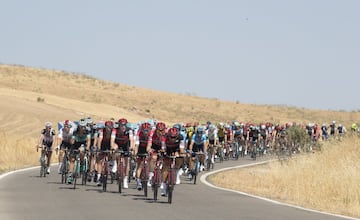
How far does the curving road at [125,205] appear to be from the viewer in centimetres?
1590

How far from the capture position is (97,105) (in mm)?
85812

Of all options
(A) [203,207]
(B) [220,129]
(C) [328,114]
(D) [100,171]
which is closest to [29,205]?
(A) [203,207]

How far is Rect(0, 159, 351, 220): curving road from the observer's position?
15898 mm

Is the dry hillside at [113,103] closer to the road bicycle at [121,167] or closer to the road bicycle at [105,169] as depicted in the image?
the road bicycle at [105,169]

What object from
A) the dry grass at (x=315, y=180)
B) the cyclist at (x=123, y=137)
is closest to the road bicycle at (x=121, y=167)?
the cyclist at (x=123, y=137)

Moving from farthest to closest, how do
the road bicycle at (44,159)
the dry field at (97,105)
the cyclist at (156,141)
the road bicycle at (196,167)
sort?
the dry field at (97,105) < the road bicycle at (44,159) < the road bicycle at (196,167) < the cyclist at (156,141)

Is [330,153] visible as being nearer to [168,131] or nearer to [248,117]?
[168,131]

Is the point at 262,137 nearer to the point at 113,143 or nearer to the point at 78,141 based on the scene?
the point at 78,141

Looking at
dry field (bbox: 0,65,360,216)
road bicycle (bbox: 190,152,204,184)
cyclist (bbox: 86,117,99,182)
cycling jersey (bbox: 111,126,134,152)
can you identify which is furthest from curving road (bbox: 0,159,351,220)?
dry field (bbox: 0,65,360,216)

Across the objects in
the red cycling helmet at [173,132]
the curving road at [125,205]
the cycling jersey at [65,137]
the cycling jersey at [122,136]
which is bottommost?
the curving road at [125,205]

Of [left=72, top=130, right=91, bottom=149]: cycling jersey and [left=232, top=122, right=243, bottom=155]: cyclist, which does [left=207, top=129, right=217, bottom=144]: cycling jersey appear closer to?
[left=232, top=122, right=243, bottom=155]: cyclist

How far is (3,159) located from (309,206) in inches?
803

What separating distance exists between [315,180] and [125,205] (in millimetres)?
8903

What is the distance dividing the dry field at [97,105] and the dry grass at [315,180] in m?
26.2
